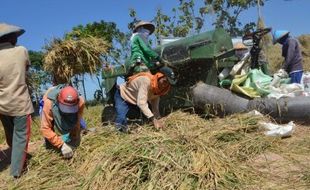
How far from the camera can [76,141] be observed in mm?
5270

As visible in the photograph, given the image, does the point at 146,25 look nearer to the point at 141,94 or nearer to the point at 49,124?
the point at 141,94

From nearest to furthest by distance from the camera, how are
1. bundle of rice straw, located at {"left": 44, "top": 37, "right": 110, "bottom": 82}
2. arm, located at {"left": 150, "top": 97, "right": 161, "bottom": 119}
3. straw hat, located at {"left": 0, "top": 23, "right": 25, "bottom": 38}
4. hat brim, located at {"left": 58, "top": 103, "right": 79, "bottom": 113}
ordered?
hat brim, located at {"left": 58, "top": 103, "right": 79, "bottom": 113}, straw hat, located at {"left": 0, "top": 23, "right": 25, "bottom": 38}, bundle of rice straw, located at {"left": 44, "top": 37, "right": 110, "bottom": 82}, arm, located at {"left": 150, "top": 97, "right": 161, "bottom": 119}

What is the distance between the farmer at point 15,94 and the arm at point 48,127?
8.1 inches

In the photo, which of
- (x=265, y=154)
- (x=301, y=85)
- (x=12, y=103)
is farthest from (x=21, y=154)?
(x=301, y=85)

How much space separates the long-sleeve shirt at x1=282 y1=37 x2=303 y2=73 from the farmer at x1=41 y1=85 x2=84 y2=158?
392 centimetres

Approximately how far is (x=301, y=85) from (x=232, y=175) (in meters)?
3.29

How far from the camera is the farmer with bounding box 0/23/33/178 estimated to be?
16.2ft

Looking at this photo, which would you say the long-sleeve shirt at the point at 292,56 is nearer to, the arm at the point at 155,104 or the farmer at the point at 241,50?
the farmer at the point at 241,50

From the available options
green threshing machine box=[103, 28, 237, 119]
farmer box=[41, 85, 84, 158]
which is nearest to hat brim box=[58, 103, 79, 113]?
farmer box=[41, 85, 84, 158]

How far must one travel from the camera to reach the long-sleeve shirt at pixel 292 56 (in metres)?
7.48

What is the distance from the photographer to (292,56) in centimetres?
756

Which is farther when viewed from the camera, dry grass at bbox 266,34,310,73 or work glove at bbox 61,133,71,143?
dry grass at bbox 266,34,310,73

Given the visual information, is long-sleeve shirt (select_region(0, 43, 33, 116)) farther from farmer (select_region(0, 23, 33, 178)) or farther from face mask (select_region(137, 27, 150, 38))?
face mask (select_region(137, 27, 150, 38))

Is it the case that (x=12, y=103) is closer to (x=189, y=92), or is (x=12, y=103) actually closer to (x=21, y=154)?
(x=21, y=154)
